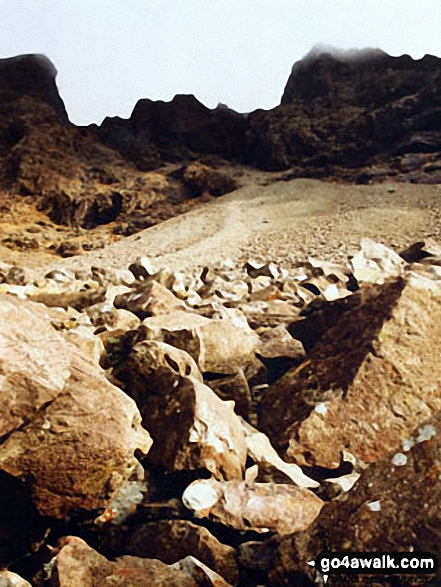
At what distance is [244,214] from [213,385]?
112ft

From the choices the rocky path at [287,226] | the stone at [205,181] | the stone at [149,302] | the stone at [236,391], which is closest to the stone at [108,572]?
the stone at [236,391]

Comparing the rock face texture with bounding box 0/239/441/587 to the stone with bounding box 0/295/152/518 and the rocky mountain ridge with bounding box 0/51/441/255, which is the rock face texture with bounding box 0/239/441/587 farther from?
the rocky mountain ridge with bounding box 0/51/441/255

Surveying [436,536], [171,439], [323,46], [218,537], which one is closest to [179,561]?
[218,537]

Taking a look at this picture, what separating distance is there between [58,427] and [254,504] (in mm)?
1126

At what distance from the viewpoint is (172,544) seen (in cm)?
291

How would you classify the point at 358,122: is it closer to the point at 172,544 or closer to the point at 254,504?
the point at 254,504

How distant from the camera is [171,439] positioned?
135 inches

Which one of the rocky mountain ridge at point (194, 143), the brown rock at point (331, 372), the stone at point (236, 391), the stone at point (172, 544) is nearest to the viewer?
the stone at point (172, 544)

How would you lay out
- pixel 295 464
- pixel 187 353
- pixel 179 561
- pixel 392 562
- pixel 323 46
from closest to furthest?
pixel 392 562 → pixel 179 561 → pixel 295 464 → pixel 187 353 → pixel 323 46

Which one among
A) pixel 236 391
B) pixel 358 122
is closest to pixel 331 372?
pixel 236 391

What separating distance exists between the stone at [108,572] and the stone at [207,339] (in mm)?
1923

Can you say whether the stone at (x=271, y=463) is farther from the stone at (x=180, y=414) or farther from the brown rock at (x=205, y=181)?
the brown rock at (x=205, y=181)

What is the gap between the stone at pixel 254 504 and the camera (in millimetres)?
2951

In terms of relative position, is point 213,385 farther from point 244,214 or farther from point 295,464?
point 244,214
